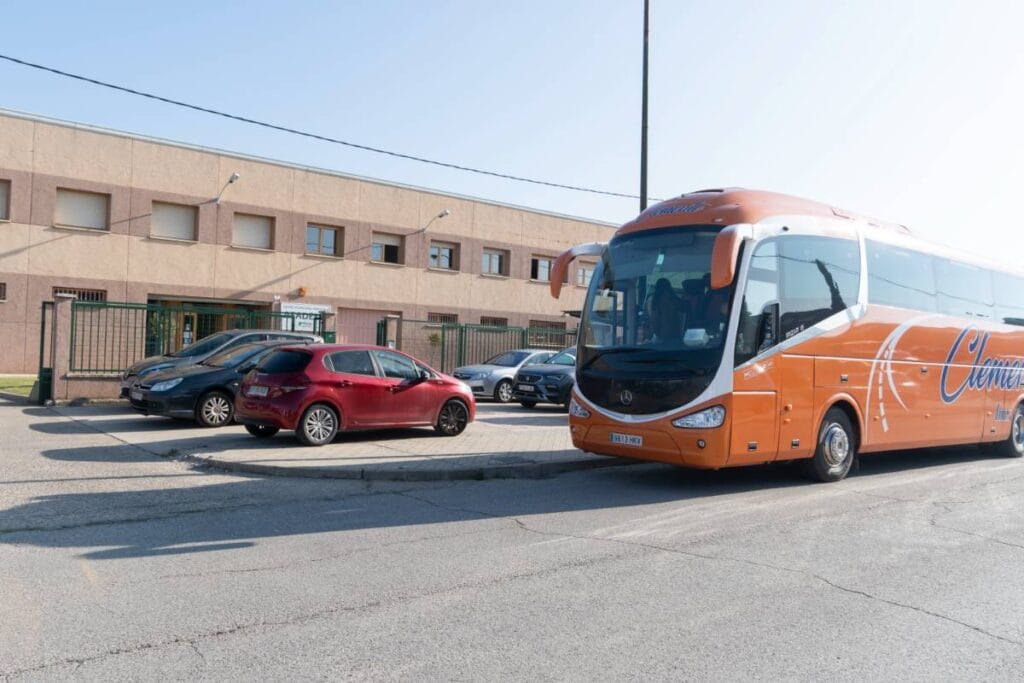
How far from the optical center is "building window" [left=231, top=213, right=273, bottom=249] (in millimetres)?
30828

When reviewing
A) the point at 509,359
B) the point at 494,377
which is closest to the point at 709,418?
the point at 494,377

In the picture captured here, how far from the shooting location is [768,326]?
915 centimetres

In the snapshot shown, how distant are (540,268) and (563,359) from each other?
1908cm

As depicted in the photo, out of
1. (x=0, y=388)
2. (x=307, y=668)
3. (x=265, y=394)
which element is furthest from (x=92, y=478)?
(x=0, y=388)

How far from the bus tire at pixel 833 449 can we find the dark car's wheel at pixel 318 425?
654 cm

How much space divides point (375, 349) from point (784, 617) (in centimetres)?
884

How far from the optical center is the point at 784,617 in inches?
197

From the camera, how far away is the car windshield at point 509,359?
23234mm

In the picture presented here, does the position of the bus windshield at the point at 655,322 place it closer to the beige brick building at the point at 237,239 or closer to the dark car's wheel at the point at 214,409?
the dark car's wheel at the point at 214,409

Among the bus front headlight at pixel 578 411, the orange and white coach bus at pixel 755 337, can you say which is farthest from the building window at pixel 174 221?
the bus front headlight at pixel 578 411

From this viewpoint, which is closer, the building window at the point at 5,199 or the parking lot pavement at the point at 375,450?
the parking lot pavement at the point at 375,450

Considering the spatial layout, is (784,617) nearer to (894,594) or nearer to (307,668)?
(894,594)

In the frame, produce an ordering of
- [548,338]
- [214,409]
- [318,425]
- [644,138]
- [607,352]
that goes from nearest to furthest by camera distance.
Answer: [607,352], [318,425], [214,409], [644,138], [548,338]

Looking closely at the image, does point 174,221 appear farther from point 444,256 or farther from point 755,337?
point 755,337
